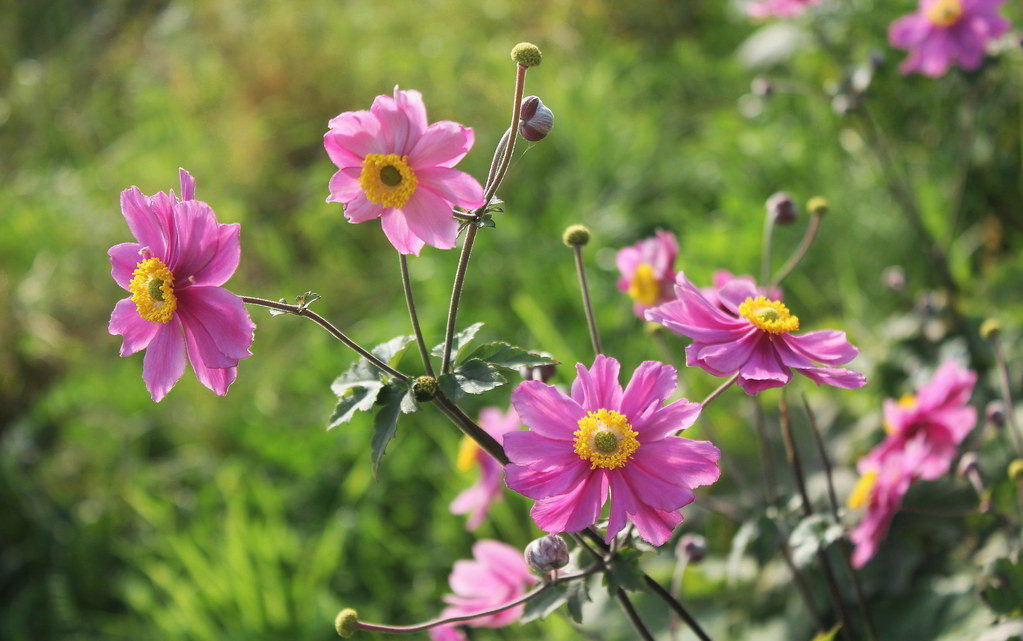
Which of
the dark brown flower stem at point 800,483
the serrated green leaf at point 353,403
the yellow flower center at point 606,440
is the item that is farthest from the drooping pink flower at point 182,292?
the dark brown flower stem at point 800,483

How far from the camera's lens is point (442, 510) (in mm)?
2668

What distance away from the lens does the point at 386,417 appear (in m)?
1.01

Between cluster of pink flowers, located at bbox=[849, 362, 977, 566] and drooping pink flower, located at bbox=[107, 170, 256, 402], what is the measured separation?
924mm

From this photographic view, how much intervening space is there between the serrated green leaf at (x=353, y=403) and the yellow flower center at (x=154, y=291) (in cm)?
20

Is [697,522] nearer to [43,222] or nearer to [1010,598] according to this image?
[1010,598]

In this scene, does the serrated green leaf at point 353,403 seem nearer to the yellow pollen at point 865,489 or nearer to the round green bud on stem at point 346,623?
the round green bud on stem at point 346,623

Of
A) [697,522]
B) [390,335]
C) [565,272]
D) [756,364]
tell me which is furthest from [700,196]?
[756,364]

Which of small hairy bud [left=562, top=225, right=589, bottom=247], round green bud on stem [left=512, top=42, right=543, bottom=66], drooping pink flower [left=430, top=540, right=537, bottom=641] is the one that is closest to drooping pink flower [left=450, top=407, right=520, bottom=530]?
drooping pink flower [left=430, top=540, right=537, bottom=641]

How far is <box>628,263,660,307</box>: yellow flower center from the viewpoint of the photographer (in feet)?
4.60

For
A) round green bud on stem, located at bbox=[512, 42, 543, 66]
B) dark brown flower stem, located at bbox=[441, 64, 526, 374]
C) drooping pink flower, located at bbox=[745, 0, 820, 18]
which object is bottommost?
dark brown flower stem, located at bbox=[441, 64, 526, 374]

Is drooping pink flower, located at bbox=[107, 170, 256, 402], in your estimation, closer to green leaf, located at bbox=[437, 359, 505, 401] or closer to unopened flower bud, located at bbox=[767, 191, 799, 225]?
green leaf, located at bbox=[437, 359, 505, 401]

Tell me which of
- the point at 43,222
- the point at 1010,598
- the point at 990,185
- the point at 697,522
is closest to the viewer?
the point at 1010,598

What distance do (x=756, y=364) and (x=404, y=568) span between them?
75.8 inches

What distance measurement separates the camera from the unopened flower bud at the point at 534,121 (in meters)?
1.05
